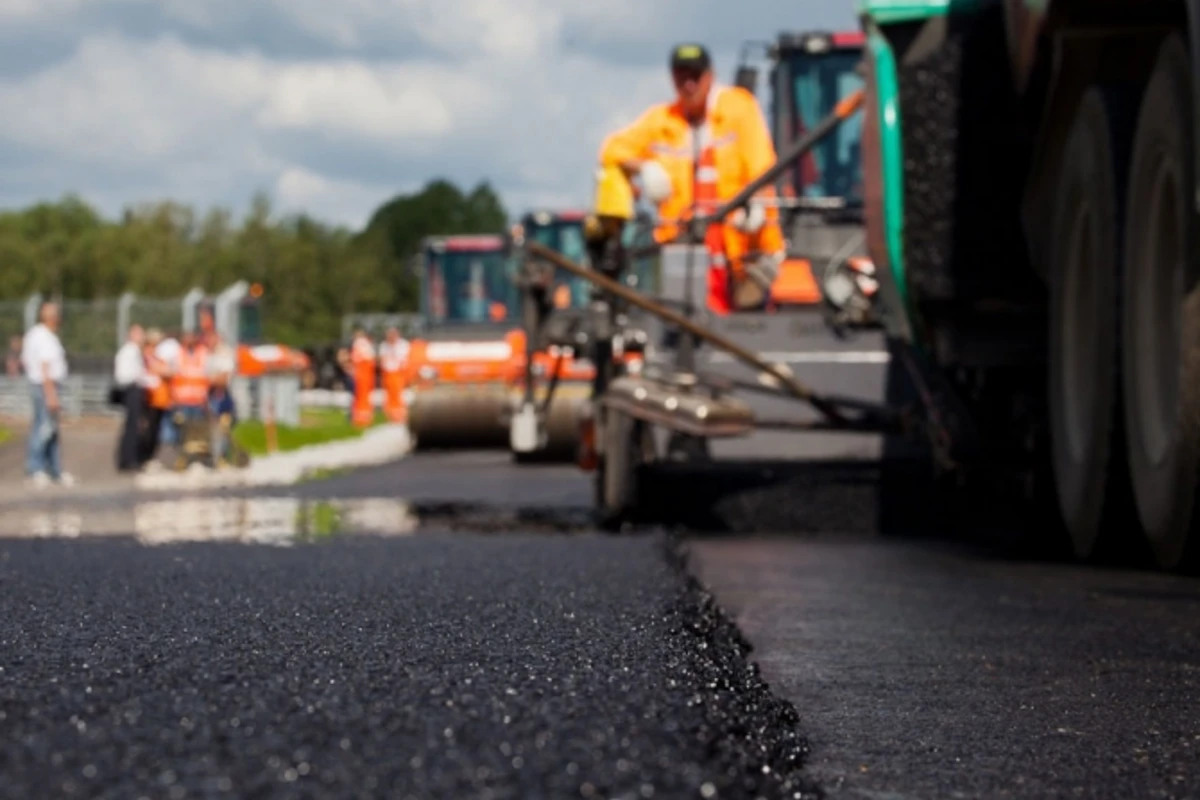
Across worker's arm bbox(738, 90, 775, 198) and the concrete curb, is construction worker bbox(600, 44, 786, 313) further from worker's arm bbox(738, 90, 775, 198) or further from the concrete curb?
the concrete curb

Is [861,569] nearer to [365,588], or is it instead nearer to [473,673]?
[365,588]

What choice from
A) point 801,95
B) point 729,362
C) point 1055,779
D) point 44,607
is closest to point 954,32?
point 729,362

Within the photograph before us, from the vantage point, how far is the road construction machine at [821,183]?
9766 millimetres

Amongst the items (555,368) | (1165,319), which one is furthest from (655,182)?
(1165,319)

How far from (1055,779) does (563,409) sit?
49.7 feet

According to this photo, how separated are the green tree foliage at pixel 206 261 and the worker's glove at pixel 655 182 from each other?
6167 cm

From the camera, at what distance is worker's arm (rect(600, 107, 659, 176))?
9.80 m

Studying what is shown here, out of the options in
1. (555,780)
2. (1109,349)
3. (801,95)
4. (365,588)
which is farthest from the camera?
(801,95)

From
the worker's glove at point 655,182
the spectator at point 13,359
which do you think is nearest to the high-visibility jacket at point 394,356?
the spectator at point 13,359

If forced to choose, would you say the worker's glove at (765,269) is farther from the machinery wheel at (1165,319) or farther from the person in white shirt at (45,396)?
the person in white shirt at (45,396)

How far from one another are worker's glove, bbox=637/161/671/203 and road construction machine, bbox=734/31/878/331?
1.94ft

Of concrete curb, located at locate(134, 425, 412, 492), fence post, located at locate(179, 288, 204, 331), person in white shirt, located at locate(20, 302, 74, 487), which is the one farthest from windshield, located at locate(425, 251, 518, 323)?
person in white shirt, located at locate(20, 302, 74, 487)

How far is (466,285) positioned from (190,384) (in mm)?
7984

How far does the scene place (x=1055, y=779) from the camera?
3.09 meters
